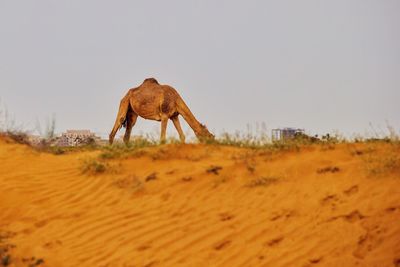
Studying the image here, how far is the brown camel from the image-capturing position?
18250 millimetres

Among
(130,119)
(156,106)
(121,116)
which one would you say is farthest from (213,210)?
(130,119)

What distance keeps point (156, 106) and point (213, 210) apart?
10053 mm

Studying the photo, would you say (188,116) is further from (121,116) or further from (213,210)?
(213,210)

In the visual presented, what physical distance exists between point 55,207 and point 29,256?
151 centimetres

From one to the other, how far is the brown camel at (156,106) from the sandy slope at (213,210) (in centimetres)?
707

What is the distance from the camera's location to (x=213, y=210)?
27.7 ft

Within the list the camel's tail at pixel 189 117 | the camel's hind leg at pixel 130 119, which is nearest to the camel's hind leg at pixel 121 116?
the camel's hind leg at pixel 130 119

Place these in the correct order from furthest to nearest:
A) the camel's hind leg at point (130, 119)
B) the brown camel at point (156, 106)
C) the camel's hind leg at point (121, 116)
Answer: the camel's hind leg at point (130, 119), the camel's hind leg at point (121, 116), the brown camel at point (156, 106)

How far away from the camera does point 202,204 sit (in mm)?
8734

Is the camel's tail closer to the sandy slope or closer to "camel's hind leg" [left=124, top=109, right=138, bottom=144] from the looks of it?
"camel's hind leg" [left=124, top=109, right=138, bottom=144]

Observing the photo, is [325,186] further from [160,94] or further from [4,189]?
[160,94]

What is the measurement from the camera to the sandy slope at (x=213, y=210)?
7000mm

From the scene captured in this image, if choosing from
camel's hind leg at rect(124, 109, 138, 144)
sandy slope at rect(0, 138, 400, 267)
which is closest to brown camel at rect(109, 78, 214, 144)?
camel's hind leg at rect(124, 109, 138, 144)

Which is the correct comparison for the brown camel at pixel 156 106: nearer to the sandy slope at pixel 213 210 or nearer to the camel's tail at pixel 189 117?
the camel's tail at pixel 189 117
